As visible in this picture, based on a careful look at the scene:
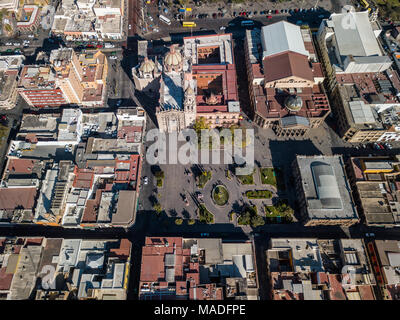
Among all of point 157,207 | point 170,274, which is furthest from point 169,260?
point 157,207

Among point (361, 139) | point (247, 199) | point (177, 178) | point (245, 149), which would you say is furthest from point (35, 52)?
point (361, 139)

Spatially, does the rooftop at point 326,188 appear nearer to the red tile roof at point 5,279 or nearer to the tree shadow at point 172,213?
the tree shadow at point 172,213

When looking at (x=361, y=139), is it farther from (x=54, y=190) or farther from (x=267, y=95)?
(x=54, y=190)

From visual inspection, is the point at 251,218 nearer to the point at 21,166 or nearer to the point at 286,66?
the point at 286,66

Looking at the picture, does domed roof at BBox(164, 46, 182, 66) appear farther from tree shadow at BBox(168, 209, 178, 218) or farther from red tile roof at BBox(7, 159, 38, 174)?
red tile roof at BBox(7, 159, 38, 174)

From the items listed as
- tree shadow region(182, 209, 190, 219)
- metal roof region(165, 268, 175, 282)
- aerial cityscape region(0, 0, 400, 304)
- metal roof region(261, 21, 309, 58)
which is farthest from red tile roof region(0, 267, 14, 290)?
metal roof region(261, 21, 309, 58)

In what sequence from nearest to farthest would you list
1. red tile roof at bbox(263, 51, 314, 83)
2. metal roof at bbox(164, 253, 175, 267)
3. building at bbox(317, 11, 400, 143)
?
metal roof at bbox(164, 253, 175, 267) → building at bbox(317, 11, 400, 143) → red tile roof at bbox(263, 51, 314, 83)

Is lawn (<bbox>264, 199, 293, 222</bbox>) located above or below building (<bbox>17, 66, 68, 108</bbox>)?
below

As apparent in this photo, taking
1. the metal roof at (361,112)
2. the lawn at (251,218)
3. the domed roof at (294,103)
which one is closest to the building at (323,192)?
the lawn at (251,218)
